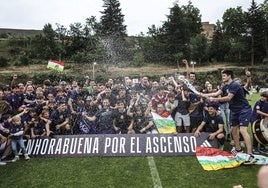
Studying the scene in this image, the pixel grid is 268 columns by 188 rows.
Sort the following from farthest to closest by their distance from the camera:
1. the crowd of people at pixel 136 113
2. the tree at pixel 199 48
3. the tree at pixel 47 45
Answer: the tree at pixel 199 48
the tree at pixel 47 45
the crowd of people at pixel 136 113

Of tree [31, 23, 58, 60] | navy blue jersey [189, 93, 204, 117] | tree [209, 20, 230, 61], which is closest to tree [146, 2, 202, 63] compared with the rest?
tree [209, 20, 230, 61]

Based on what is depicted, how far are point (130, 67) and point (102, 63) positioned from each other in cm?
480

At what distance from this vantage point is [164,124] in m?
9.61

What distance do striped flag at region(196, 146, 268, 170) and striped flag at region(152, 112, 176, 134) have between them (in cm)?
137

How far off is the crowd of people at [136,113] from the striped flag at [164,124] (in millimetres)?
120

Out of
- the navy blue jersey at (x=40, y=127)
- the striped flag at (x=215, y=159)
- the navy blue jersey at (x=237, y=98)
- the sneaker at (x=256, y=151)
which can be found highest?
the navy blue jersey at (x=237, y=98)

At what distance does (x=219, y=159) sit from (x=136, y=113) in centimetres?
284

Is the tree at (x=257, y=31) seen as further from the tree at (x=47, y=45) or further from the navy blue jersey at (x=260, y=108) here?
the navy blue jersey at (x=260, y=108)

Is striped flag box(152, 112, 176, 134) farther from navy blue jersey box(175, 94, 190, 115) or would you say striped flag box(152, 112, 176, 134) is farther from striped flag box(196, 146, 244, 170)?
striped flag box(196, 146, 244, 170)

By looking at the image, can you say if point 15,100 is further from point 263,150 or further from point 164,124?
point 263,150

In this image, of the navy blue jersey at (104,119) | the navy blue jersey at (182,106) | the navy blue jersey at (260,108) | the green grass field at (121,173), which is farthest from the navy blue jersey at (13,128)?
the navy blue jersey at (260,108)

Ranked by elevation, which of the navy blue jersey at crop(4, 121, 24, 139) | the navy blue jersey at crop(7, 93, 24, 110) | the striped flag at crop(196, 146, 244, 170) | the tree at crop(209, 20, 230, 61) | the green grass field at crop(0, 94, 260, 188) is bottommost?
the green grass field at crop(0, 94, 260, 188)

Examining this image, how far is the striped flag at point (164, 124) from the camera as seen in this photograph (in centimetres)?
950

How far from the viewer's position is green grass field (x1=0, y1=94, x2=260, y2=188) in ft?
22.2
